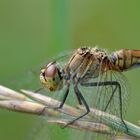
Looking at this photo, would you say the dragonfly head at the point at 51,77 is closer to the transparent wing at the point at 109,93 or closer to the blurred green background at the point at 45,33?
the transparent wing at the point at 109,93

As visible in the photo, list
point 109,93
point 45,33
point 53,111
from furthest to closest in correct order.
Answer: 1. point 45,33
2. point 109,93
3. point 53,111

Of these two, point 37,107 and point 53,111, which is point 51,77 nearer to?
point 53,111

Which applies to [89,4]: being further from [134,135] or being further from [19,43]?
[134,135]

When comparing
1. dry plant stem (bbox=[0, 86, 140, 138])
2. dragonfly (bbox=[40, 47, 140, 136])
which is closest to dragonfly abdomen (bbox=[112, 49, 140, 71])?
dragonfly (bbox=[40, 47, 140, 136])

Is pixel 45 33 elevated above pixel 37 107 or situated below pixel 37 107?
above

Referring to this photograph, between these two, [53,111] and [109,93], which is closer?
[53,111]

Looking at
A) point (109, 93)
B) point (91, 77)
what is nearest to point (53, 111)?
point (109, 93)

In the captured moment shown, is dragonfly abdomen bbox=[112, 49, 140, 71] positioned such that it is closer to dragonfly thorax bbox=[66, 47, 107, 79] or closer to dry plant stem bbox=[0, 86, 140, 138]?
dragonfly thorax bbox=[66, 47, 107, 79]
